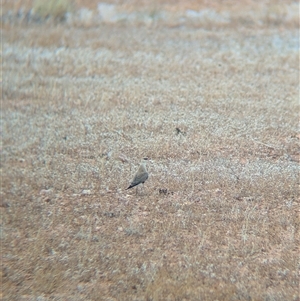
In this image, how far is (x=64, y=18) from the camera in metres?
4.87

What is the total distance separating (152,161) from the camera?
3.59 metres

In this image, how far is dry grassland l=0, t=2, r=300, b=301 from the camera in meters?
3.04

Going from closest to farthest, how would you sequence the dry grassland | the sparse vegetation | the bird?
the dry grassland, the bird, the sparse vegetation

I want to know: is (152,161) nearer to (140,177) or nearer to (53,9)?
(140,177)

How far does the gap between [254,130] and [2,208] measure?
1.84m

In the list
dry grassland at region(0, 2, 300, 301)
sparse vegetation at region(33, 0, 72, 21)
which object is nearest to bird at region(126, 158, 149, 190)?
dry grassland at region(0, 2, 300, 301)

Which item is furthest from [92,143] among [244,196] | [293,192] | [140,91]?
[293,192]

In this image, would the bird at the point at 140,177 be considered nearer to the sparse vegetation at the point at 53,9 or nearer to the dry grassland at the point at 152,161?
the dry grassland at the point at 152,161

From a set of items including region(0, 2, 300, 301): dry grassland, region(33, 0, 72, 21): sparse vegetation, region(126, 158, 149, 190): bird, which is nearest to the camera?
region(0, 2, 300, 301): dry grassland

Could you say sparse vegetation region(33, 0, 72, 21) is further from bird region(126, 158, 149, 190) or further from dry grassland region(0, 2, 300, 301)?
bird region(126, 158, 149, 190)

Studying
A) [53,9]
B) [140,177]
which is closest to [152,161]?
[140,177]

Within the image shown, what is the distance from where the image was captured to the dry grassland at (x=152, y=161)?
304 centimetres

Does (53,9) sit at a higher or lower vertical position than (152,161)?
higher

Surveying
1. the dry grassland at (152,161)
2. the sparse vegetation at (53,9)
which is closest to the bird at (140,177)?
the dry grassland at (152,161)
